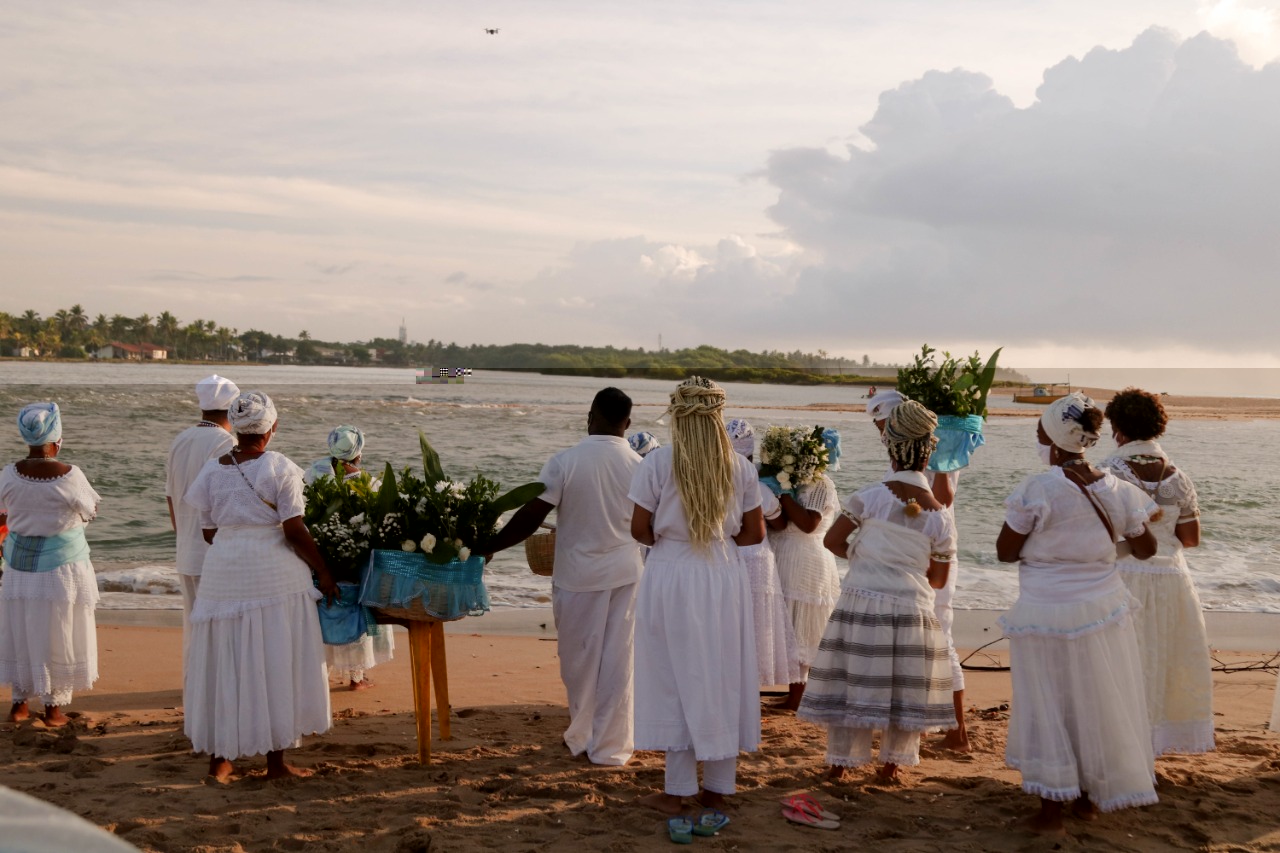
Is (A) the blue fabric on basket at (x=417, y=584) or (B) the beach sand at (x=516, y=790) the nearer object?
(B) the beach sand at (x=516, y=790)

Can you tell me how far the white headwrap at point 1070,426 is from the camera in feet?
16.8

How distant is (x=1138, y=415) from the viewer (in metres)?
6.03

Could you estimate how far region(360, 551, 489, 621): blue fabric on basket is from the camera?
585 centimetres

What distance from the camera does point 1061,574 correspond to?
5.09 metres

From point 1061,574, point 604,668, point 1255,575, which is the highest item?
point 1061,574

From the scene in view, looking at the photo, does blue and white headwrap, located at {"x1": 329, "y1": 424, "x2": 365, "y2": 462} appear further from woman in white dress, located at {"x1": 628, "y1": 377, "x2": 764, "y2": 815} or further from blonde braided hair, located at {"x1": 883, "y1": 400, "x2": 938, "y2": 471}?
blonde braided hair, located at {"x1": 883, "y1": 400, "x2": 938, "y2": 471}

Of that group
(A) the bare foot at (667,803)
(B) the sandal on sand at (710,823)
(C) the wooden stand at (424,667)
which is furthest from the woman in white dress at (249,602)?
(B) the sandal on sand at (710,823)

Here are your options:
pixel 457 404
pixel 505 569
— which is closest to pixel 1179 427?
pixel 457 404

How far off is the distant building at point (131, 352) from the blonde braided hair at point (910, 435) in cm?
13677

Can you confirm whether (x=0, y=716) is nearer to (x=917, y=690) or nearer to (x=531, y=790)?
(x=531, y=790)

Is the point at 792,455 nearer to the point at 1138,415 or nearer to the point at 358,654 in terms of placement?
the point at 1138,415

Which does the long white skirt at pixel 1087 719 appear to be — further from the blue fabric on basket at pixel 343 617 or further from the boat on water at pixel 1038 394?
the boat on water at pixel 1038 394

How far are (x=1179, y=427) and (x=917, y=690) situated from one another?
1817 inches

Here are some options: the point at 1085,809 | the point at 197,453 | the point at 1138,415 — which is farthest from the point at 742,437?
the point at 197,453
